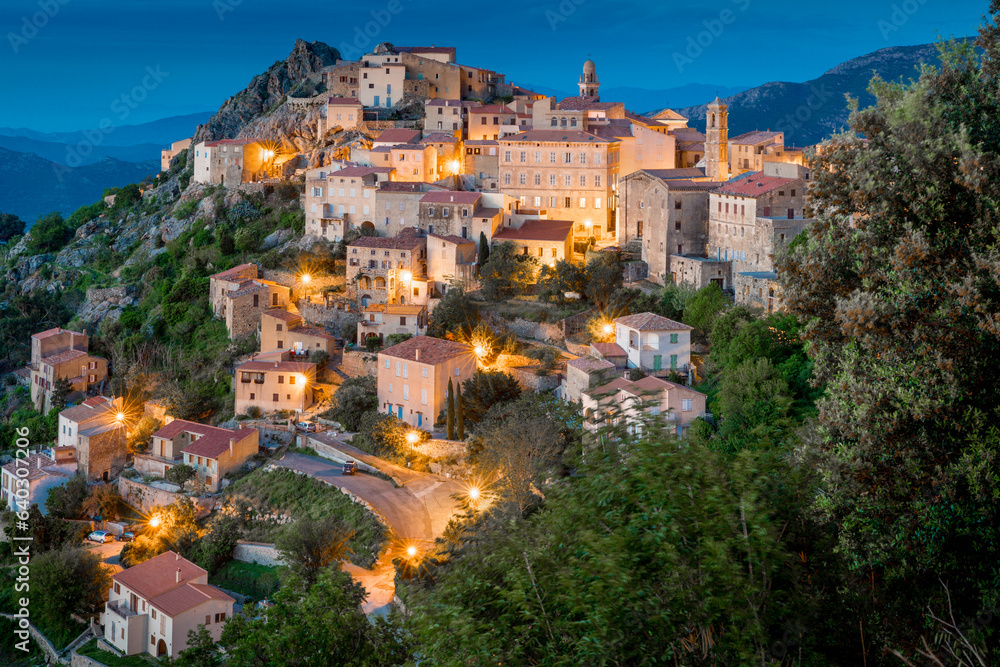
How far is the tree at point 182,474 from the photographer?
29875mm

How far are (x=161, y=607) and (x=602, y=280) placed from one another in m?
18.5

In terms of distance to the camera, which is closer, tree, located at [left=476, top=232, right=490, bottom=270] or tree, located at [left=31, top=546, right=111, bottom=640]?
tree, located at [left=31, top=546, right=111, bottom=640]

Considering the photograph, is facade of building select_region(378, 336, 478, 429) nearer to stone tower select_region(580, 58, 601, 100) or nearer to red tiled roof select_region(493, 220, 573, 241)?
red tiled roof select_region(493, 220, 573, 241)

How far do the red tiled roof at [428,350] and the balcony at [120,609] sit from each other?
10952 millimetres

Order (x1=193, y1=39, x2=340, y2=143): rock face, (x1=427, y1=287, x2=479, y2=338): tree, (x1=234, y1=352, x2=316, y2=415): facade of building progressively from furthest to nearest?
1. (x1=193, y1=39, x2=340, y2=143): rock face
2. (x1=427, y1=287, x2=479, y2=338): tree
3. (x1=234, y1=352, x2=316, y2=415): facade of building

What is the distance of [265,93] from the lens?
65375mm

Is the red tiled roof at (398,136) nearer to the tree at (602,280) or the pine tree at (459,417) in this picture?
the tree at (602,280)

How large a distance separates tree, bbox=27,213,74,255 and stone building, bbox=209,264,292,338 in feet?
87.8

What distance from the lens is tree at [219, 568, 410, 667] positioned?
1148 centimetres

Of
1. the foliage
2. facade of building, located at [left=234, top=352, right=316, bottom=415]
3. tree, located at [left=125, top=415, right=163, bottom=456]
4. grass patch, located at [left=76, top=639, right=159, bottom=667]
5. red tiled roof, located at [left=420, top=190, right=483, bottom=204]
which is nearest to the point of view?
grass patch, located at [left=76, top=639, right=159, bottom=667]

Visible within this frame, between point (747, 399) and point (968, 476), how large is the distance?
15.8 metres

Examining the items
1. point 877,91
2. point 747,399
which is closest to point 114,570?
point 747,399

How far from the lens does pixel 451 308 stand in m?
33.7

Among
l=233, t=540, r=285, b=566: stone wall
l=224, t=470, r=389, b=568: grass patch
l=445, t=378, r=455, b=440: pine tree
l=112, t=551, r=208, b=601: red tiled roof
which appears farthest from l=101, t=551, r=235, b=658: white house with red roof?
l=445, t=378, r=455, b=440: pine tree
